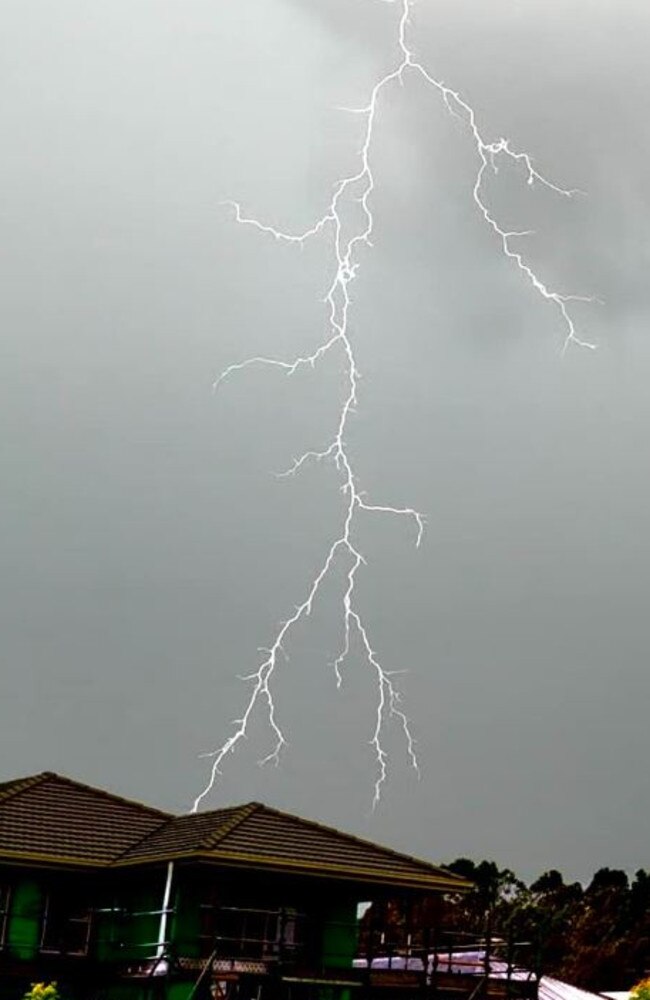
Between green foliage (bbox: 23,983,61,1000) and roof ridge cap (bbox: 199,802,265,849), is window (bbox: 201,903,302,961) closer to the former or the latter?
roof ridge cap (bbox: 199,802,265,849)

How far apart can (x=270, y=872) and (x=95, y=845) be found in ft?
12.4

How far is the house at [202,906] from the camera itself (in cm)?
2636

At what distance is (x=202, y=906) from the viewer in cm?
2597

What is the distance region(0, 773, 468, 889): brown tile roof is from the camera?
26781 millimetres

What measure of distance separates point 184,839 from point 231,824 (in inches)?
32.4

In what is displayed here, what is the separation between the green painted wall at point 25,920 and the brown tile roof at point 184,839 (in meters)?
0.71

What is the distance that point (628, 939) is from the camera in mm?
56062

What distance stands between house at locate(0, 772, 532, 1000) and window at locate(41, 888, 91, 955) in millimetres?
20

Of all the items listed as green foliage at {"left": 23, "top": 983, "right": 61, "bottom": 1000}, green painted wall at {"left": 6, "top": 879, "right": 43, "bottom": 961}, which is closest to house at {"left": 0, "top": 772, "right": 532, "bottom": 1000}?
green painted wall at {"left": 6, "top": 879, "right": 43, "bottom": 961}

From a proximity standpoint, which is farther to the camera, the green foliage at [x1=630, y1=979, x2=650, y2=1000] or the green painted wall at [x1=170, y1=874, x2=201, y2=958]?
the green foliage at [x1=630, y1=979, x2=650, y2=1000]

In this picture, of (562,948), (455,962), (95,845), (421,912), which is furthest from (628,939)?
(95,845)

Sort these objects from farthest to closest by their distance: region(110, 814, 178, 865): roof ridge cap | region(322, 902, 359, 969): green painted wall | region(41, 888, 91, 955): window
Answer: region(110, 814, 178, 865): roof ridge cap < region(322, 902, 359, 969): green painted wall < region(41, 888, 91, 955): window

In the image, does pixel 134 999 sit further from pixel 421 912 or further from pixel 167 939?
pixel 421 912

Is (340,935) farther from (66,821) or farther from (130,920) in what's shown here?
(66,821)
